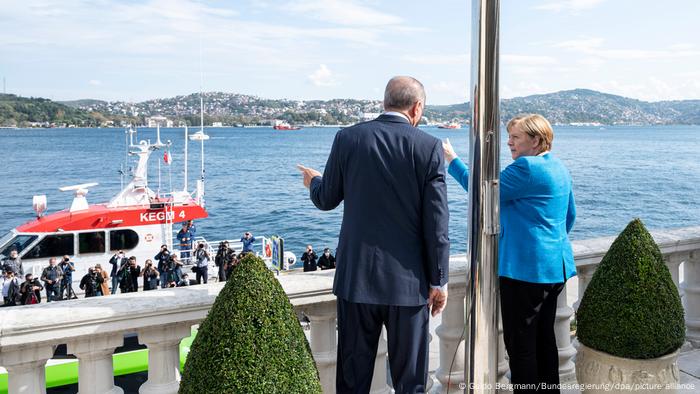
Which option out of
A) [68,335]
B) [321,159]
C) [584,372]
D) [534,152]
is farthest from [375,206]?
[321,159]

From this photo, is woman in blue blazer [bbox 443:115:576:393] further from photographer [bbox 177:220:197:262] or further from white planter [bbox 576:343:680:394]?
photographer [bbox 177:220:197:262]

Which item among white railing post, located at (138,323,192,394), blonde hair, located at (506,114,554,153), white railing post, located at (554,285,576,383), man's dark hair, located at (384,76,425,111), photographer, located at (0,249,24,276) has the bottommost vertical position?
photographer, located at (0,249,24,276)

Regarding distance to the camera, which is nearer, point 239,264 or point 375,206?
point 239,264

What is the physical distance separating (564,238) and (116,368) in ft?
20.7

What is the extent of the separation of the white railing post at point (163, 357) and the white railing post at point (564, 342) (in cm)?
220

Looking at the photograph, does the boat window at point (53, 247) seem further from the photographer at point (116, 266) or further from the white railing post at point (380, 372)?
the white railing post at point (380, 372)

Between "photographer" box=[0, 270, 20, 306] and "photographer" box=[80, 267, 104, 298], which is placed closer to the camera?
"photographer" box=[0, 270, 20, 306]

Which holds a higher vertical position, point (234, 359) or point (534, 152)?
point (534, 152)

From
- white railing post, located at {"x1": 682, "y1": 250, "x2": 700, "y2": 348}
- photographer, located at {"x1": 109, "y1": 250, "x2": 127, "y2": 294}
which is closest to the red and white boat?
photographer, located at {"x1": 109, "y1": 250, "x2": 127, "y2": 294}

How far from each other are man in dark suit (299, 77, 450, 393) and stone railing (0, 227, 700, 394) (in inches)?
13.5

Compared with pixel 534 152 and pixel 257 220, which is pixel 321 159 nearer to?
pixel 257 220

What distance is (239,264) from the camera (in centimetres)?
235

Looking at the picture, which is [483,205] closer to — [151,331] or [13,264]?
[151,331]

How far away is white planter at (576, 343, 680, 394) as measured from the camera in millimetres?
3314
